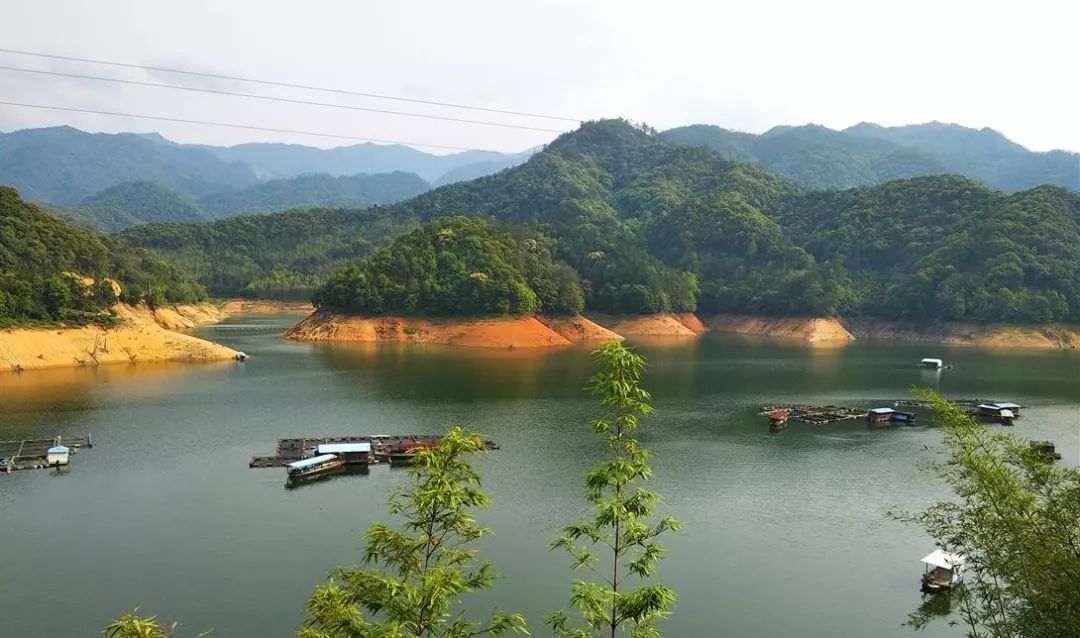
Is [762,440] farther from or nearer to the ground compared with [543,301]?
nearer to the ground

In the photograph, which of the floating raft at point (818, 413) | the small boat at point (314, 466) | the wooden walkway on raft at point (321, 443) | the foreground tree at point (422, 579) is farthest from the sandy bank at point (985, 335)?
the foreground tree at point (422, 579)

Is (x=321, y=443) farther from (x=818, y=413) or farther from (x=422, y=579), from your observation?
(x=818, y=413)

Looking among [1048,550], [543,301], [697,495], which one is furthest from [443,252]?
[1048,550]

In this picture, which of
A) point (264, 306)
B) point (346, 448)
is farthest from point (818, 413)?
point (264, 306)

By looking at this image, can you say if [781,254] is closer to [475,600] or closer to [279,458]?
[279,458]

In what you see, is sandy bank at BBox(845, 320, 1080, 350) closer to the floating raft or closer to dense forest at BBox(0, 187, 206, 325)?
the floating raft

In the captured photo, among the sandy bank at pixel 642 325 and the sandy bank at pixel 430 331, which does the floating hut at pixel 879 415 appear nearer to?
the sandy bank at pixel 430 331
